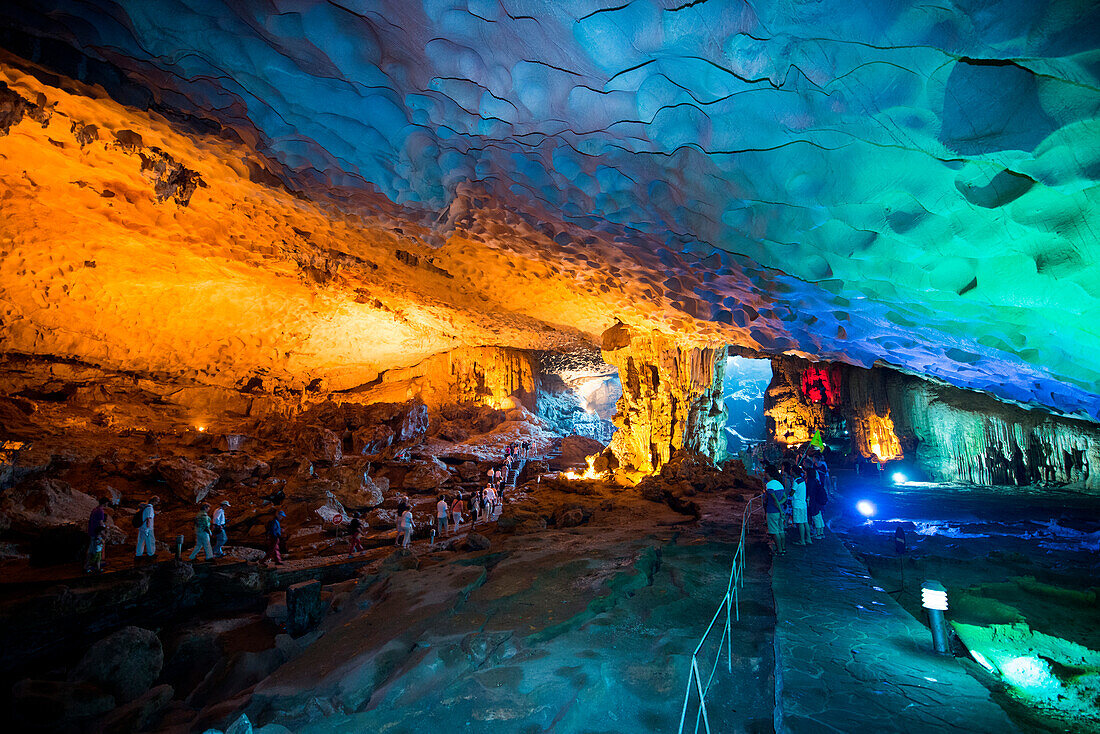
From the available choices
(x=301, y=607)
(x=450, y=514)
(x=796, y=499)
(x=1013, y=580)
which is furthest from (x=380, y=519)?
(x=1013, y=580)

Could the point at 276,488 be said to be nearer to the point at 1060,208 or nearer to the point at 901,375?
the point at 1060,208

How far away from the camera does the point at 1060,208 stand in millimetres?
3752

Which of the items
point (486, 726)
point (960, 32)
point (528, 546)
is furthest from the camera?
point (528, 546)

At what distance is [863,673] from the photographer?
11.9ft

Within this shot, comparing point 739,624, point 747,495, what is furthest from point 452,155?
point 747,495

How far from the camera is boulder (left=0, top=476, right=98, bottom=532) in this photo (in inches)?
382

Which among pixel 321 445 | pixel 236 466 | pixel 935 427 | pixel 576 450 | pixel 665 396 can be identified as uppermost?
pixel 665 396

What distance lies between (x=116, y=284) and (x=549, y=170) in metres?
13.9

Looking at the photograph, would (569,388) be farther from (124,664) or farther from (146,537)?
(124,664)

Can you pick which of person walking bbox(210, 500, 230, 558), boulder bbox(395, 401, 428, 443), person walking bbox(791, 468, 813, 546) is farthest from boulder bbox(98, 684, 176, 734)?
boulder bbox(395, 401, 428, 443)

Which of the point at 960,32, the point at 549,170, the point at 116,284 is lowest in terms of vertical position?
the point at 960,32

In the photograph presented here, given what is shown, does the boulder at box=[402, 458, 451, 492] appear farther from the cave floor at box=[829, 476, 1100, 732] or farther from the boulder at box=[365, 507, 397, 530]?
the cave floor at box=[829, 476, 1100, 732]

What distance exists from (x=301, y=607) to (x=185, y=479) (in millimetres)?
9455

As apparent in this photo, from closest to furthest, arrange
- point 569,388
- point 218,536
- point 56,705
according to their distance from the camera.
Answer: point 56,705, point 218,536, point 569,388
